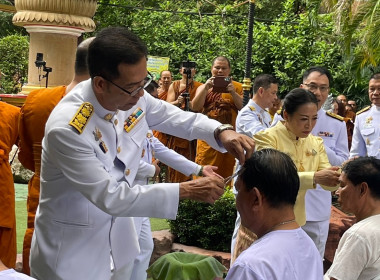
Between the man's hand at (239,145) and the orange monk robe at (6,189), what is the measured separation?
2.11 metres

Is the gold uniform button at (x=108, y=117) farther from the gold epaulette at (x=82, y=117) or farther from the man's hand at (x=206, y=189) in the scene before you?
the man's hand at (x=206, y=189)

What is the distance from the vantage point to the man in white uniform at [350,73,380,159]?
7.73 m

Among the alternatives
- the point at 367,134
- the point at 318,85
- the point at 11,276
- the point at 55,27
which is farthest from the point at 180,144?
the point at 11,276

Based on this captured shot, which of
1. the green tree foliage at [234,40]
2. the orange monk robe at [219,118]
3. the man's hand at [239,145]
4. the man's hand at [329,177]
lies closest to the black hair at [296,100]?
the man's hand at [329,177]

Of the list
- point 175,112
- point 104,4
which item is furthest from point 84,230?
point 104,4

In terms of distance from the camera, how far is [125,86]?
3.29 m

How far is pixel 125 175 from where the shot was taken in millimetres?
3580

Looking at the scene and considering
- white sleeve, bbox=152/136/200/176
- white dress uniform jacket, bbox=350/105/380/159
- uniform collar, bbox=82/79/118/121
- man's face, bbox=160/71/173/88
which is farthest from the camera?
man's face, bbox=160/71/173/88

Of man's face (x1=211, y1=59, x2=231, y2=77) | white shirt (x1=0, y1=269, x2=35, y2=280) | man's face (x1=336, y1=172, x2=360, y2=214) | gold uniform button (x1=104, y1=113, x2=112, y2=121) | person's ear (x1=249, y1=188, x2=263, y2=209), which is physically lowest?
man's face (x1=211, y1=59, x2=231, y2=77)

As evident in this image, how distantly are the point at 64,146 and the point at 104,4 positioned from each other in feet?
55.2

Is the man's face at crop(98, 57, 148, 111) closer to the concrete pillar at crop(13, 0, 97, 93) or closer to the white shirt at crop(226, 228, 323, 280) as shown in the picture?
the white shirt at crop(226, 228, 323, 280)

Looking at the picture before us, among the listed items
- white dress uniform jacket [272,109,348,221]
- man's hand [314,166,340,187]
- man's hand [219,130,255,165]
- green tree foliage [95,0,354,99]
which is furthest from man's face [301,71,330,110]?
green tree foliage [95,0,354,99]

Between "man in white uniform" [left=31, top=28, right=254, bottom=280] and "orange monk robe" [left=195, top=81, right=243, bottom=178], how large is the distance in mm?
6297

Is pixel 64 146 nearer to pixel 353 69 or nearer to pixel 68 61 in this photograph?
pixel 68 61
